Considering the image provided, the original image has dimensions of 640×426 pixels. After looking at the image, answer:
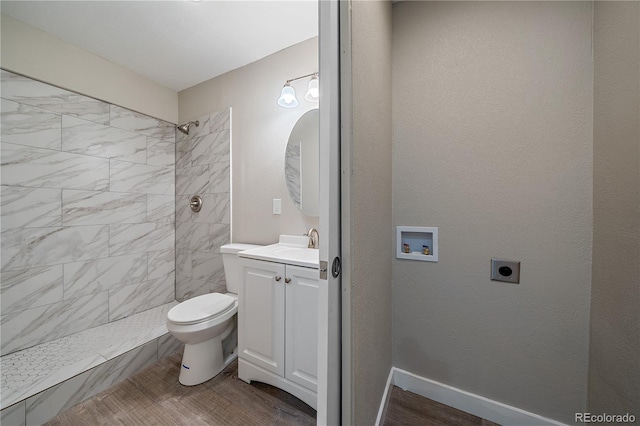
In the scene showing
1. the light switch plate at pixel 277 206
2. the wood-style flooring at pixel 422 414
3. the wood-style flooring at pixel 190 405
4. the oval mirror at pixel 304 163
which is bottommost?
the wood-style flooring at pixel 190 405

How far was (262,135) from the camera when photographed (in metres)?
1.91

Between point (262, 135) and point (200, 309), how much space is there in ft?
4.60

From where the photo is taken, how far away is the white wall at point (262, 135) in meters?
1.76

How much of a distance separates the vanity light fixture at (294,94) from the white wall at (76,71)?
1.56 m

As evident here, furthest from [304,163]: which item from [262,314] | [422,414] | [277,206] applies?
[422,414]

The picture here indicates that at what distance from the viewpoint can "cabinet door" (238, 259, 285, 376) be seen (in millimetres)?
1291

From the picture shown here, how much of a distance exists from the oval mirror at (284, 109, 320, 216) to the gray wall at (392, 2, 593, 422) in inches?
24.2

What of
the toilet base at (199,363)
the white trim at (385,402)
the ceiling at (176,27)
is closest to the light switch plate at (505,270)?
the white trim at (385,402)

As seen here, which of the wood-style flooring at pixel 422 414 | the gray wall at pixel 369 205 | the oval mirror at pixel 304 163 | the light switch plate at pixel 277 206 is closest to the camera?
the gray wall at pixel 369 205

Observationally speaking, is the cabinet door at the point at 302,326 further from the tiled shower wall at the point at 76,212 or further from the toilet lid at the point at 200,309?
the tiled shower wall at the point at 76,212

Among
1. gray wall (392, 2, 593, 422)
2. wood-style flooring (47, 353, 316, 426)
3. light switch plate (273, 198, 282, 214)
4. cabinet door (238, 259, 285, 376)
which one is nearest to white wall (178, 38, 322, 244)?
light switch plate (273, 198, 282, 214)

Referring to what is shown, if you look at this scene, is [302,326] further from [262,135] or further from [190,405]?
[262,135]

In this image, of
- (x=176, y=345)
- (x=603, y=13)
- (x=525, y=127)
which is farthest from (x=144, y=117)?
(x=603, y=13)

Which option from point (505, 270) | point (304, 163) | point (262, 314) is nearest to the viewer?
point (505, 270)
